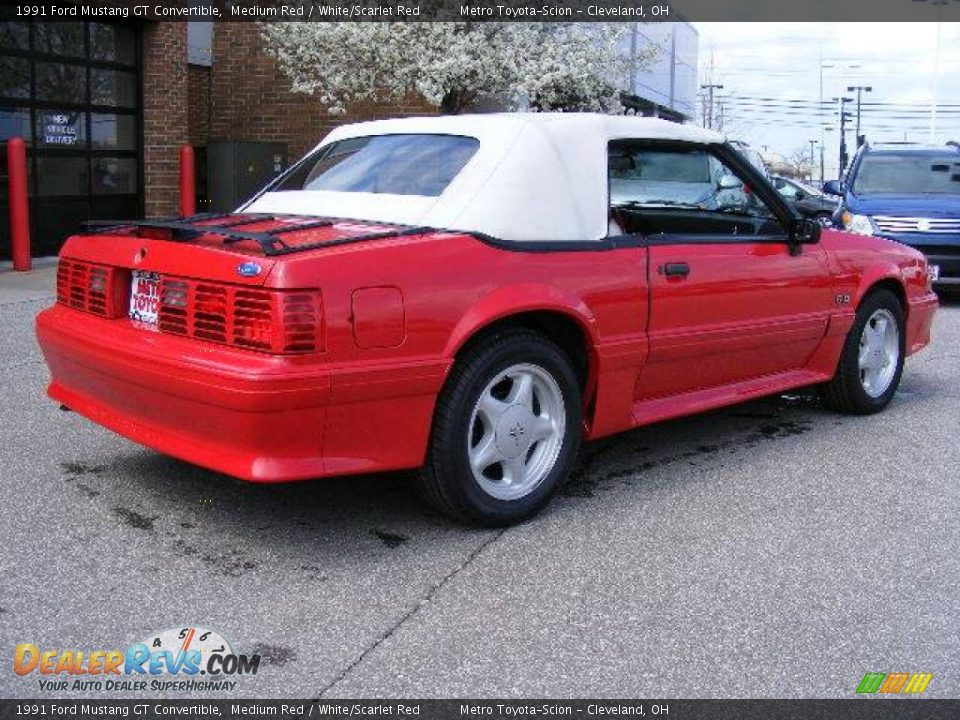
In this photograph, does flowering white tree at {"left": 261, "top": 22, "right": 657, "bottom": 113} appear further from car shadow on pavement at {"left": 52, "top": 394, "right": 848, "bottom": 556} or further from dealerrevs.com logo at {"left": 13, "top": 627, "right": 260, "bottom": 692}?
dealerrevs.com logo at {"left": 13, "top": 627, "right": 260, "bottom": 692}

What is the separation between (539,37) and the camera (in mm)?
16672

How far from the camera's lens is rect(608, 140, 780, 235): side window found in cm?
495

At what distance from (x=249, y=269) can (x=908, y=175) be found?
437 inches

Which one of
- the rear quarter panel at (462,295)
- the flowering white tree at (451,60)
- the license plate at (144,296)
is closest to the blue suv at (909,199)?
the flowering white tree at (451,60)

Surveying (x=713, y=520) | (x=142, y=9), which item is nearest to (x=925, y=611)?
(x=713, y=520)

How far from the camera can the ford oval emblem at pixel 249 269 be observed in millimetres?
3611

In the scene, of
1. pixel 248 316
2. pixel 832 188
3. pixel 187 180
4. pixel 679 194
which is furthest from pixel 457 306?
pixel 187 180

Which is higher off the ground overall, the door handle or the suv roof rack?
the suv roof rack

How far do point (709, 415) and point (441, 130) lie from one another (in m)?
2.37

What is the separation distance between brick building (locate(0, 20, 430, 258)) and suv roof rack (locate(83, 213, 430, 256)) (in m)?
9.03

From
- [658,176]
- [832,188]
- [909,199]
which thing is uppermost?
[832,188]

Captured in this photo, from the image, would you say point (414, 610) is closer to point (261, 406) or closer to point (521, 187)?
point (261, 406)

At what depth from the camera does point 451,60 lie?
1551 centimetres

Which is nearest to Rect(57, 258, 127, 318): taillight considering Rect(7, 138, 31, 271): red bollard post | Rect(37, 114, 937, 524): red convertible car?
Rect(37, 114, 937, 524): red convertible car
